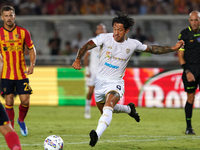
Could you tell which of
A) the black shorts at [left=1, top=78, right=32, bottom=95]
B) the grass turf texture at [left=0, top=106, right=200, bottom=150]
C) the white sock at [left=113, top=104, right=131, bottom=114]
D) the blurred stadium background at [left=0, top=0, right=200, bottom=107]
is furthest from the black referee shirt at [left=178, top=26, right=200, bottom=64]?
the blurred stadium background at [left=0, top=0, right=200, bottom=107]

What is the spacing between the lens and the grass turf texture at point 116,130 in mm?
5961

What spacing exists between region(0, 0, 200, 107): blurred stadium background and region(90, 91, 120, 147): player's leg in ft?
21.5

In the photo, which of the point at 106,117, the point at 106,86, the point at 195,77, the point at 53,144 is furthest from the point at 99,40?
the point at 195,77

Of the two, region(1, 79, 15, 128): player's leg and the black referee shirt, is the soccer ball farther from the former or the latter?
the black referee shirt

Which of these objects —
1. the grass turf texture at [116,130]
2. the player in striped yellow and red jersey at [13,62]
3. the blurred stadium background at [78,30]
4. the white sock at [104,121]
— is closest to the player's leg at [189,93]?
the grass turf texture at [116,130]

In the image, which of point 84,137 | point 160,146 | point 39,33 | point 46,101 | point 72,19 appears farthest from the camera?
point 39,33

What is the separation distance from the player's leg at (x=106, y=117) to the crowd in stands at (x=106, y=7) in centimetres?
978

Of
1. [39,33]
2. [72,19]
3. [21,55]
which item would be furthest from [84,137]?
[39,33]

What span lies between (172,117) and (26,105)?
4602mm

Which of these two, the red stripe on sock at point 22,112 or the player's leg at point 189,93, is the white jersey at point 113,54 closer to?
the player's leg at point 189,93

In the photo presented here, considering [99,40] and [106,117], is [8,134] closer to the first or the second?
[106,117]

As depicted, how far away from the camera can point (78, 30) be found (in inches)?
621

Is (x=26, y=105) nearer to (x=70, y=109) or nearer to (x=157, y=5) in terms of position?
(x=70, y=109)

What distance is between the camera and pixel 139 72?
12.3 meters
